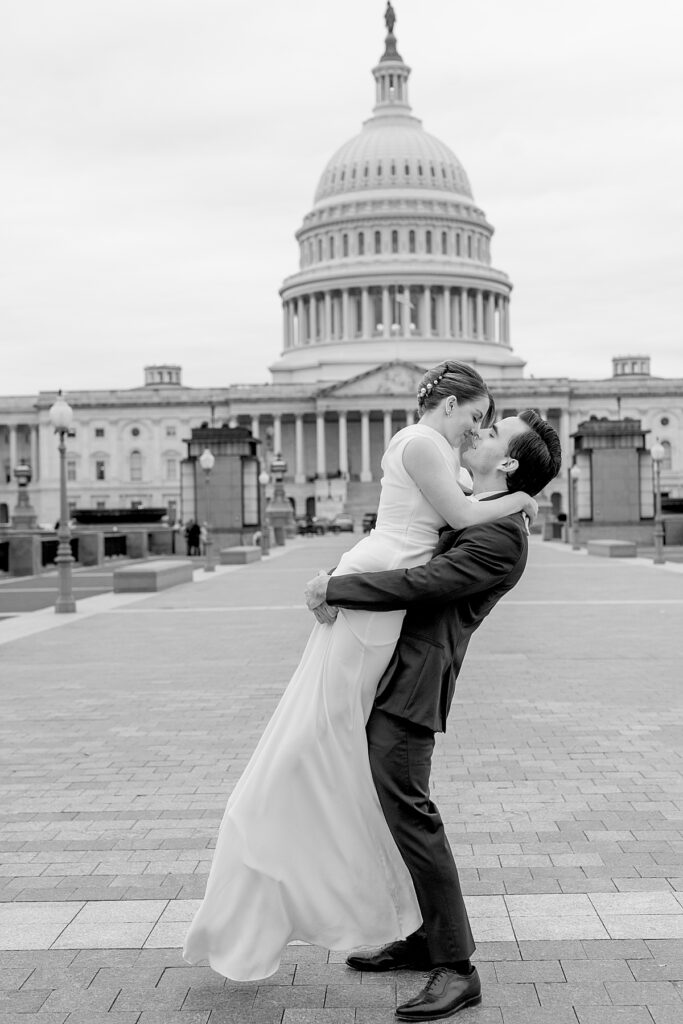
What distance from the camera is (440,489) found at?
4.85 m

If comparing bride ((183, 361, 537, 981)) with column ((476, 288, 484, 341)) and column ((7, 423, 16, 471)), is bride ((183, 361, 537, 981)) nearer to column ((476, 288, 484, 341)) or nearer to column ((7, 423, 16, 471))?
column ((7, 423, 16, 471))

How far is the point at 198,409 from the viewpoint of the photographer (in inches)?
5384

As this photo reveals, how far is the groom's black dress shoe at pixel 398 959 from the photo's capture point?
5.07m

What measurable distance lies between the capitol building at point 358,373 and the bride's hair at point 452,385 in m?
120

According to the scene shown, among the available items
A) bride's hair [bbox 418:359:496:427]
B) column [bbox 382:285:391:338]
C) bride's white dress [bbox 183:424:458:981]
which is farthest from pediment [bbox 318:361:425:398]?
bride's white dress [bbox 183:424:458:981]

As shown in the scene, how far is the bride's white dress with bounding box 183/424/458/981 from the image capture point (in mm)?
4738

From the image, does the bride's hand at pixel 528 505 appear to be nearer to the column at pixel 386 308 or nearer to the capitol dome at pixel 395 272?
the capitol dome at pixel 395 272

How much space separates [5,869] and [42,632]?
12.3 metres

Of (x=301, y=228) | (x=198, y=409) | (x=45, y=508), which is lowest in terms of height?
(x=45, y=508)

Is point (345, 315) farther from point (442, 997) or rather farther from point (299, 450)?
point (442, 997)

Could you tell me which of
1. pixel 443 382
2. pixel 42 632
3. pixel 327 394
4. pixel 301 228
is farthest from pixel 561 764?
pixel 301 228

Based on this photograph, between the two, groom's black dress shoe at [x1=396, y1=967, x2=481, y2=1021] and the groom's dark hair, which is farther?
the groom's dark hair

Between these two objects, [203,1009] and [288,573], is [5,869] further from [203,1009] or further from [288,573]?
[288,573]

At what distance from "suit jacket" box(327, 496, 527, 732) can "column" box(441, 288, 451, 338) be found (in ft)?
451
